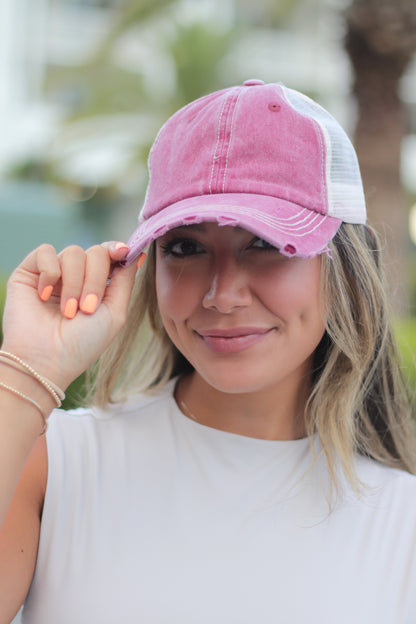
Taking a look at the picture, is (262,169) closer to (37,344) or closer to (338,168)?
(338,168)

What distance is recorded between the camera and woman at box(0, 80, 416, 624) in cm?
165

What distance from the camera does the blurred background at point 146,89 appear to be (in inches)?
239

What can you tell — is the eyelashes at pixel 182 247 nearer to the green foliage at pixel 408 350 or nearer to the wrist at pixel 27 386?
the wrist at pixel 27 386

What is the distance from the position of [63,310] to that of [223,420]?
0.55 meters

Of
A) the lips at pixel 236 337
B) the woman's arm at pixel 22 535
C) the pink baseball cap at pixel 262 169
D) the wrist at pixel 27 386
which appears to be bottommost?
the woman's arm at pixel 22 535

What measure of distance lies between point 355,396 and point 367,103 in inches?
185

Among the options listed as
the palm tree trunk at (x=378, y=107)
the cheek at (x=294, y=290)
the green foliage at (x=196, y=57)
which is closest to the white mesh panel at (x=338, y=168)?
the cheek at (x=294, y=290)

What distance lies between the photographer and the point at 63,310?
5.48 feet

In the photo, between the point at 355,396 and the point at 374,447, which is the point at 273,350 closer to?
the point at 355,396

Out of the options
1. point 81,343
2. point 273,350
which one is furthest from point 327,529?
point 81,343

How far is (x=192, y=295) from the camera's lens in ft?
5.59

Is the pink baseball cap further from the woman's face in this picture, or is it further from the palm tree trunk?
the palm tree trunk

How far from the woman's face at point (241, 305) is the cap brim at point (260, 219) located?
8 centimetres

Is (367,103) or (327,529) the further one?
(367,103)
